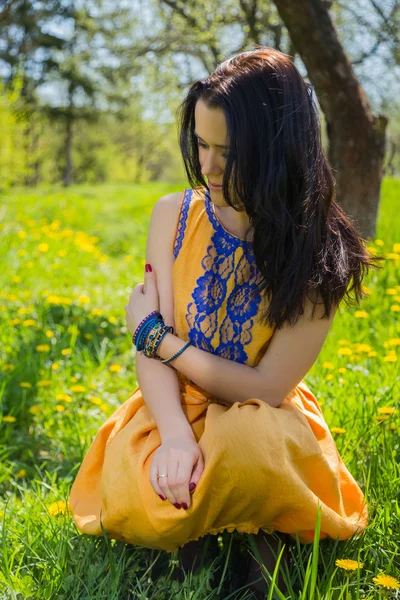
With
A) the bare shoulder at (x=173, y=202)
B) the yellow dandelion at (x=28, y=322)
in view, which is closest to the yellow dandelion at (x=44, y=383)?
the yellow dandelion at (x=28, y=322)

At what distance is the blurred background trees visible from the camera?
3.95 metres

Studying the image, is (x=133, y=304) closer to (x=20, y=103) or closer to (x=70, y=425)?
(x=70, y=425)

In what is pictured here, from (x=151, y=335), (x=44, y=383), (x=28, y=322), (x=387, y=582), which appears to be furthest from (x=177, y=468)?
(x=28, y=322)

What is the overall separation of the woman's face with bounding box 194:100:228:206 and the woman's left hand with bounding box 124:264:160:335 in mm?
341

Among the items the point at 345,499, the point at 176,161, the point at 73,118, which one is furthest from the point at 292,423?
the point at 176,161

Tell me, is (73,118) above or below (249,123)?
above

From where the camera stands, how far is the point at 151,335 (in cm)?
168

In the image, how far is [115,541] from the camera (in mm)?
1705

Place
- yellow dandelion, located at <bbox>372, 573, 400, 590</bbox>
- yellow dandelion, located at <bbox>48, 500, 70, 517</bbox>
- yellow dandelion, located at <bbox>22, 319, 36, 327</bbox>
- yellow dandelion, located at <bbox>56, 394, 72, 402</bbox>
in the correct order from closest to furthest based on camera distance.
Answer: yellow dandelion, located at <bbox>372, 573, 400, 590</bbox> < yellow dandelion, located at <bbox>48, 500, 70, 517</bbox> < yellow dandelion, located at <bbox>56, 394, 72, 402</bbox> < yellow dandelion, located at <bbox>22, 319, 36, 327</bbox>

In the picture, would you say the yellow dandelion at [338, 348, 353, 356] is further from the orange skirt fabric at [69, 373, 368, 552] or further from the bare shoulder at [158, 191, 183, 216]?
the bare shoulder at [158, 191, 183, 216]

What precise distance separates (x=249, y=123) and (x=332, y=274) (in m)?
0.42

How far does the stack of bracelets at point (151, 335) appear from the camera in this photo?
1.68 metres

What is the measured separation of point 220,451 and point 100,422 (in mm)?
1228

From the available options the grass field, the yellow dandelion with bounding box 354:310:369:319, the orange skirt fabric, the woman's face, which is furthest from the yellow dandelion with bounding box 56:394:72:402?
the yellow dandelion with bounding box 354:310:369:319
